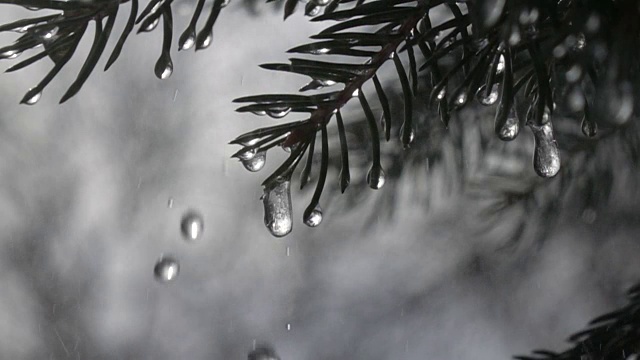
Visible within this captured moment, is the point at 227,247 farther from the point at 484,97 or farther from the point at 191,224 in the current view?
the point at 484,97

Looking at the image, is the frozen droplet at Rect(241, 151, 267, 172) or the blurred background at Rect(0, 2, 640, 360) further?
the blurred background at Rect(0, 2, 640, 360)

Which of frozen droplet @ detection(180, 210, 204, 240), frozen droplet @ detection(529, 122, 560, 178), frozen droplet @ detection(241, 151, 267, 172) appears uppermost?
frozen droplet @ detection(529, 122, 560, 178)

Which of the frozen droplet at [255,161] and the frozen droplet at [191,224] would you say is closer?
the frozen droplet at [255,161]

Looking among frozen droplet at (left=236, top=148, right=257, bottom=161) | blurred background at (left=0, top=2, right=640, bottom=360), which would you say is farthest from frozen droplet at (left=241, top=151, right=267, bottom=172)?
blurred background at (left=0, top=2, right=640, bottom=360)

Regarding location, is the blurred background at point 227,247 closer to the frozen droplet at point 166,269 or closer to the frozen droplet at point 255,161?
the frozen droplet at point 166,269

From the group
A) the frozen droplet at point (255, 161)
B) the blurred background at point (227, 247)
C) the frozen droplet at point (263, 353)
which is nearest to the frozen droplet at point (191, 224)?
the blurred background at point (227, 247)

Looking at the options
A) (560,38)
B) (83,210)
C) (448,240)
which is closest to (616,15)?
(560,38)

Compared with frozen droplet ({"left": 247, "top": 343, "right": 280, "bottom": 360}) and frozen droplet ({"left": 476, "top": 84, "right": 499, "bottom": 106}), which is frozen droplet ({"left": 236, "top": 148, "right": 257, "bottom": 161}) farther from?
frozen droplet ({"left": 247, "top": 343, "right": 280, "bottom": 360})
